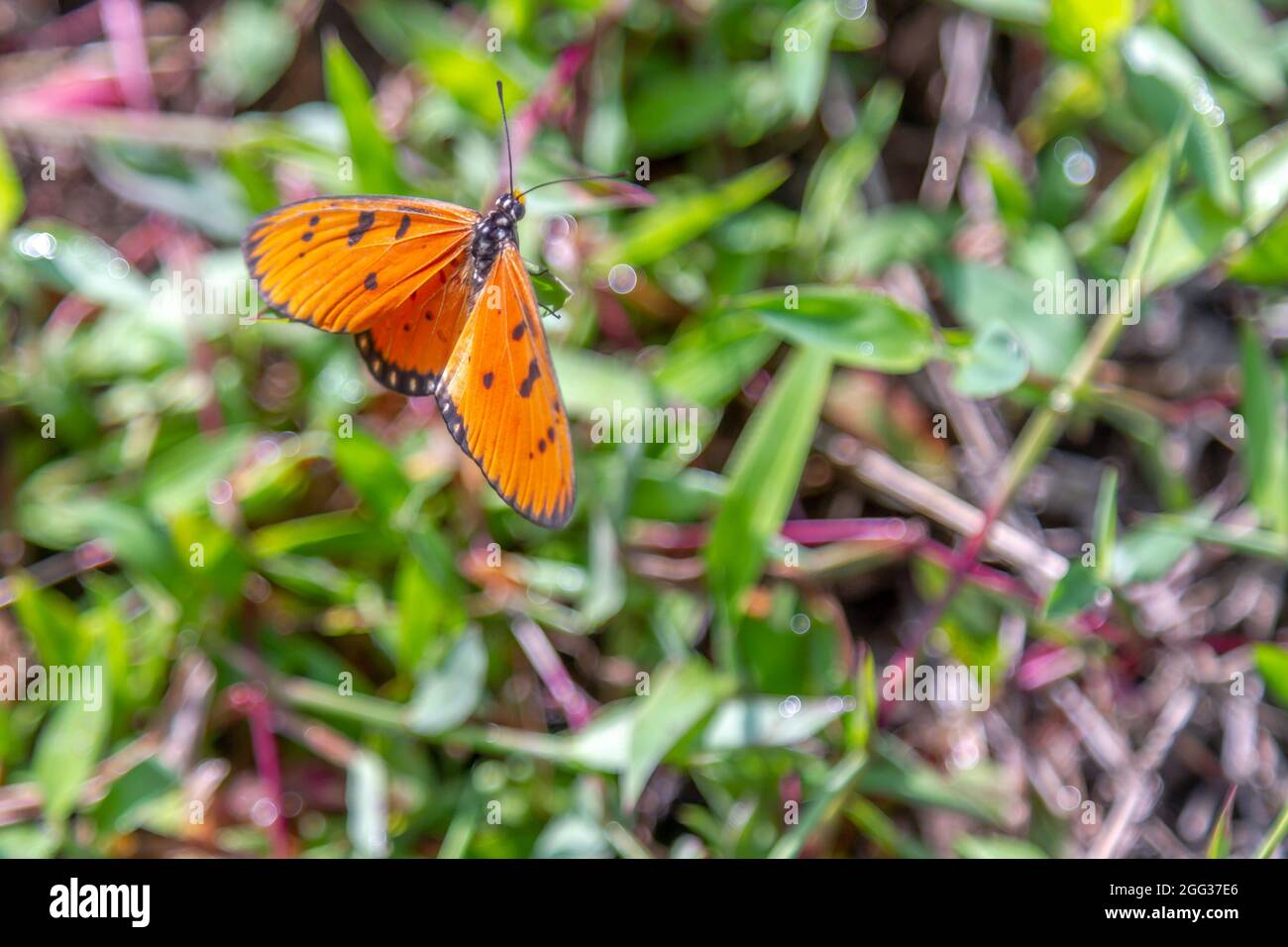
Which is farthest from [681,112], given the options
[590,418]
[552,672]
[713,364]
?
[552,672]

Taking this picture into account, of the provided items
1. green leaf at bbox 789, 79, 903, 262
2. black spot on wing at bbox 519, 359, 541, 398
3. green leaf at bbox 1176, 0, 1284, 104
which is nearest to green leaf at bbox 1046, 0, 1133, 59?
green leaf at bbox 1176, 0, 1284, 104

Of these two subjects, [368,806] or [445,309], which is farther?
[368,806]

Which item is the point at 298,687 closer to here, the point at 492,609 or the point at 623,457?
the point at 492,609

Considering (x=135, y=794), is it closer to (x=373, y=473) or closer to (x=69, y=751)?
(x=69, y=751)

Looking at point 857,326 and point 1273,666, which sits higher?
point 857,326

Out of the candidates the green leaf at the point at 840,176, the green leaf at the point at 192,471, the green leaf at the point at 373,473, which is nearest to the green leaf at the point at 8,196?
the green leaf at the point at 192,471

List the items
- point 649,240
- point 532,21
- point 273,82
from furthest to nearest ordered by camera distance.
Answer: point 273,82 < point 532,21 < point 649,240

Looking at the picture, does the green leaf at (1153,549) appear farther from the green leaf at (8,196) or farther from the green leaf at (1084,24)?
the green leaf at (8,196)
